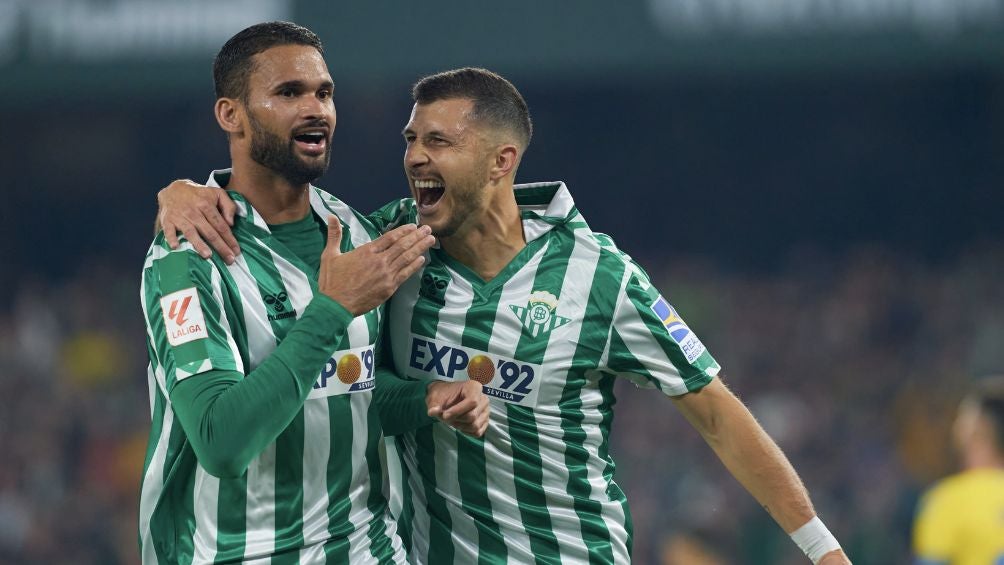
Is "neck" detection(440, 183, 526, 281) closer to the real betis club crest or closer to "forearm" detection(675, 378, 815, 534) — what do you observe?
the real betis club crest

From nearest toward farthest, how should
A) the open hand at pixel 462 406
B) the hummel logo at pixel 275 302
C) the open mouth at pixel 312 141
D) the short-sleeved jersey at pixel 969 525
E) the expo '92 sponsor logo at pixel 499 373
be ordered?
the open hand at pixel 462 406 < the hummel logo at pixel 275 302 < the open mouth at pixel 312 141 < the expo '92 sponsor logo at pixel 499 373 < the short-sleeved jersey at pixel 969 525

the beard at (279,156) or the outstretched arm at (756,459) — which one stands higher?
the beard at (279,156)

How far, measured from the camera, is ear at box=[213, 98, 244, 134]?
10.9 ft

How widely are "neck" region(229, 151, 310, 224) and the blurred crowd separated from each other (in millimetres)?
5038

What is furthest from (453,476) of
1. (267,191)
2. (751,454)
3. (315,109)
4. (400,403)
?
(315,109)

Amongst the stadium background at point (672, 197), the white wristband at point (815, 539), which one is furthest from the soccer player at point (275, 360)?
the stadium background at point (672, 197)

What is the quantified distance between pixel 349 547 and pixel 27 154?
1109 cm

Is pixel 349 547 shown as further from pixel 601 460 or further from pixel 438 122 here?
pixel 438 122

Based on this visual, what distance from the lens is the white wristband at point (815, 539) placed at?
3.58 m

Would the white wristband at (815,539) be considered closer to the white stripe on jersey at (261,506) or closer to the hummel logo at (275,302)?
the white stripe on jersey at (261,506)

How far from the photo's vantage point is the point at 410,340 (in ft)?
11.8

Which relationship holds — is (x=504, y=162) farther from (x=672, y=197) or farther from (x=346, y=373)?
(x=672, y=197)

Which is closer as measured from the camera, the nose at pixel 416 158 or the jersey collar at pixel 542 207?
the nose at pixel 416 158

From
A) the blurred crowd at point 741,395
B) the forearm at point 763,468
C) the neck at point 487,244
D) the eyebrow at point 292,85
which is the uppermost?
the eyebrow at point 292,85
